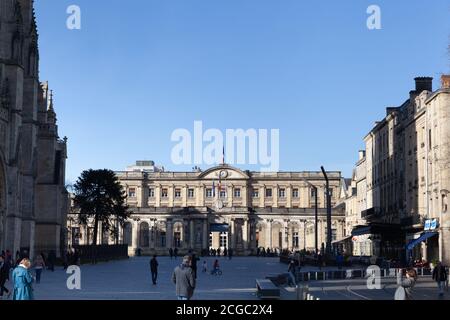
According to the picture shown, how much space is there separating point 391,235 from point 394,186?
10.5 meters

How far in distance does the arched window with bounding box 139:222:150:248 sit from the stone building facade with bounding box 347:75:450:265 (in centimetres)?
7123

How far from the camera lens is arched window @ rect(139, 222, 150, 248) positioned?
142 meters

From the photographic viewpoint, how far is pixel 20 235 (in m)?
52.0

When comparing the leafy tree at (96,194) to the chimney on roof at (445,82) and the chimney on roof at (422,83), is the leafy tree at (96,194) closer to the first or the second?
the chimney on roof at (422,83)

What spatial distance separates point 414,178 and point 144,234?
90850mm

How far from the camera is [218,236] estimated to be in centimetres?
14250

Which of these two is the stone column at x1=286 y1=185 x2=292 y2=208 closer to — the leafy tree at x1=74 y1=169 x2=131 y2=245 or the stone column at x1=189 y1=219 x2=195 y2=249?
the stone column at x1=189 y1=219 x2=195 y2=249

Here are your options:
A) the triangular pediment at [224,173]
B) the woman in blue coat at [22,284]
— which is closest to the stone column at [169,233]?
the triangular pediment at [224,173]

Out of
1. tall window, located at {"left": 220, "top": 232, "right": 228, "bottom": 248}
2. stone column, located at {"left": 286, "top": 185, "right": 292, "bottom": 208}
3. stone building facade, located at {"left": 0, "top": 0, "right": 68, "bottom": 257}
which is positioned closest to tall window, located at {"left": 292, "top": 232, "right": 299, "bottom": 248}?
tall window, located at {"left": 220, "top": 232, "right": 228, "bottom": 248}

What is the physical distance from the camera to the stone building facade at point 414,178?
50281 millimetres

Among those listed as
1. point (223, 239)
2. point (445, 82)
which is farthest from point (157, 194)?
point (445, 82)
